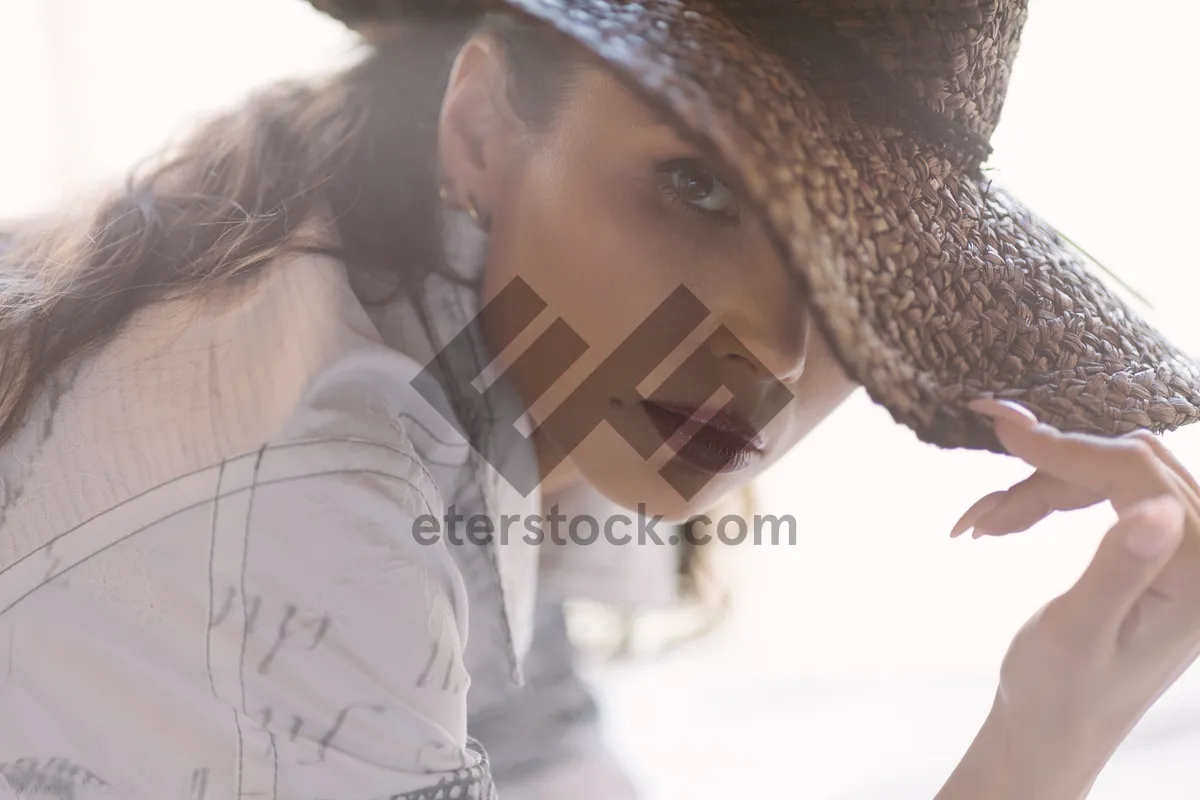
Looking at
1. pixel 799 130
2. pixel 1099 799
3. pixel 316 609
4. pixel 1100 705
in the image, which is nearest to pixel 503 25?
pixel 799 130

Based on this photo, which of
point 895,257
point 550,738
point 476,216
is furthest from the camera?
point 550,738

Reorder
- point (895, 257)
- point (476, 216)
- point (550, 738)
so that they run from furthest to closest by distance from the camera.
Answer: point (550, 738), point (476, 216), point (895, 257)

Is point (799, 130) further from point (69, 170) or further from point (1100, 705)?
point (69, 170)

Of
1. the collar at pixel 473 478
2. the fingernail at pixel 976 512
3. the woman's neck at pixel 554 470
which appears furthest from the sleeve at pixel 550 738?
the fingernail at pixel 976 512

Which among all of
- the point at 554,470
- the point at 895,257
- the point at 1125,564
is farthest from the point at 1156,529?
the point at 554,470

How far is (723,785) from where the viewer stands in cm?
54

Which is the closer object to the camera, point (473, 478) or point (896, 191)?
point (896, 191)

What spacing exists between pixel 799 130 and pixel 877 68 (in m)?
0.04

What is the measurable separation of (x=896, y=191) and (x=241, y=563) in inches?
11.7

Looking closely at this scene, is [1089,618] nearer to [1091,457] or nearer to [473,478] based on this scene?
[1091,457]

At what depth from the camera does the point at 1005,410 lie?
0.36 meters

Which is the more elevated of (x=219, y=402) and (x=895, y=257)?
(x=895, y=257)

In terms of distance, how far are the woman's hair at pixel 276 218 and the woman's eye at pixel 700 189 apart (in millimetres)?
124

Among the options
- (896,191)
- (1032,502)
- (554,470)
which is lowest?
(554,470)
